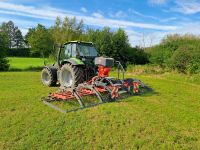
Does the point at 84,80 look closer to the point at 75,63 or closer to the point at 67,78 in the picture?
the point at 75,63

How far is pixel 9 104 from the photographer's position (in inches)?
278

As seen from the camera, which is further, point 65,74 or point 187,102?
point 65,74

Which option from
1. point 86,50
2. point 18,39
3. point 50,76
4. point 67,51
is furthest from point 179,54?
point 18,39

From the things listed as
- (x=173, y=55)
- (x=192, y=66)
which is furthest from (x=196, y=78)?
(x=173, y=55)

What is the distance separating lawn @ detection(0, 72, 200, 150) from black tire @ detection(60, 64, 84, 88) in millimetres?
1766

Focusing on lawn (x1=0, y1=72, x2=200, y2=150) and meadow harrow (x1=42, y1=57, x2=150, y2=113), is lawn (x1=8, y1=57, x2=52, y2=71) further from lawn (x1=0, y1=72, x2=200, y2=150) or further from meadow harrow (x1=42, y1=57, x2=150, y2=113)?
lawn (x1=0, y1=72, x2=200, y2=150)

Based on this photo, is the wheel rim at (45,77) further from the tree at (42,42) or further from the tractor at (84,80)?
the tree at (42,42)

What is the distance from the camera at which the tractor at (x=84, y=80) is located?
24.6ft

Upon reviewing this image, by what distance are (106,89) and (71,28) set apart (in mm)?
26441

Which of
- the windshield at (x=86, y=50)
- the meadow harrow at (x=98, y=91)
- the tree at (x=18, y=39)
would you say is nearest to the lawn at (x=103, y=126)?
the meadow harrow at (x=98, y=91)

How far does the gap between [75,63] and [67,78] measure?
3.33 feet

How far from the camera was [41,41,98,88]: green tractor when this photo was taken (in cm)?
898

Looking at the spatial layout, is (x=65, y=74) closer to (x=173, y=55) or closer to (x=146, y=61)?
(x=173, y=55)

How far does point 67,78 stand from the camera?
9.71 m
